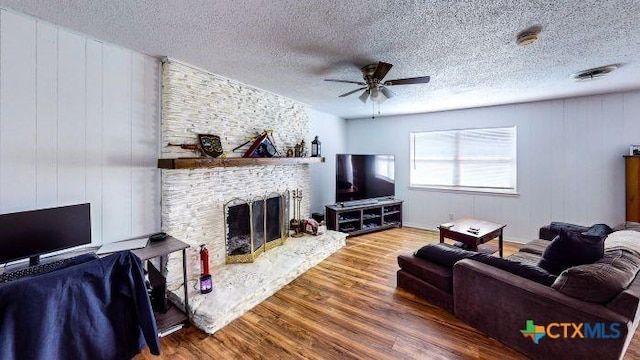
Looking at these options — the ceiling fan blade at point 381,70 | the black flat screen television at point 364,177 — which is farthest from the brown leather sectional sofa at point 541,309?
the black flat screen television at point 364,177

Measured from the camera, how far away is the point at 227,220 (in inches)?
126

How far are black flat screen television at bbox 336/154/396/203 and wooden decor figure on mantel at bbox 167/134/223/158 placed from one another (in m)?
2.51

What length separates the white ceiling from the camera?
1.71 metres

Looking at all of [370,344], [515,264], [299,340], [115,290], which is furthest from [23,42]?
[515,264]

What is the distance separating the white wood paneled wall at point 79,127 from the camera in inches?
72.9

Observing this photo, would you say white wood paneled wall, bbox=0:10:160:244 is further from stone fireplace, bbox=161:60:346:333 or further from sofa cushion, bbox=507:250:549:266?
sofa cushion, bbox=507:250:549:266

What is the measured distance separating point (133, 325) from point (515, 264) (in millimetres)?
2772

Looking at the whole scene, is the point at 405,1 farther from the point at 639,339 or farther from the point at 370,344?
the point at 639,339

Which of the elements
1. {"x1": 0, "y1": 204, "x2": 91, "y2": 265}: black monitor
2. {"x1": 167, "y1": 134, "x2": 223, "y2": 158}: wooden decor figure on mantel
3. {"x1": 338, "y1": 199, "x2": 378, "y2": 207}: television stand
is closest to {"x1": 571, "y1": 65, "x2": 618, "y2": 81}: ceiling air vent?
{"x1": 338, "y1": 199, "x2": 378, "y2": 207}: television stand

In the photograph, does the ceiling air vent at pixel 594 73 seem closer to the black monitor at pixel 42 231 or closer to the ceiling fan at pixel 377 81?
the ceiling fan at pixel 377 81

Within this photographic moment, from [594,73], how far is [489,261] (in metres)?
2.54

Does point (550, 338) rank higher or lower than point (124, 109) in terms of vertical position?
lower

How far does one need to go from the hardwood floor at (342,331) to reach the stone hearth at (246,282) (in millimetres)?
89

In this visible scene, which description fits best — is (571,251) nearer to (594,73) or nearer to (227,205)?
(594,73)
